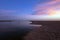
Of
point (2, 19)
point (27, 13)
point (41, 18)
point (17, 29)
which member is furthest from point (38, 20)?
point (2, 19)

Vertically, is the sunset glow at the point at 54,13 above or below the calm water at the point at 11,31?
above

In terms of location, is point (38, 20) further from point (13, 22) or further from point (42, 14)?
point (13, 22)

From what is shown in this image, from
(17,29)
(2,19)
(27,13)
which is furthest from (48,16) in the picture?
(2,19)

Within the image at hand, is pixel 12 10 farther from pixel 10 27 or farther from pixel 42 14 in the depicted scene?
pixel 42 14

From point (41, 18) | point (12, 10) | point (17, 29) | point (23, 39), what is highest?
point (12, 10)

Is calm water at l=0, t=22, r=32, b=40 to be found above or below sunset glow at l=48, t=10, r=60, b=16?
below

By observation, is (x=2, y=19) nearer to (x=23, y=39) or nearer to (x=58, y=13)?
(x=23, y=39)

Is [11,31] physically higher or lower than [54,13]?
lower

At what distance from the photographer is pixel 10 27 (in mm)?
948

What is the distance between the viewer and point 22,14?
94 centimetres

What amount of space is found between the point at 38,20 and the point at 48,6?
20 centimetres

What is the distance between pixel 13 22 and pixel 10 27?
69 mm

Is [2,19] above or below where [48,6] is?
below

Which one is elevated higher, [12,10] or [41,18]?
[12,10]
